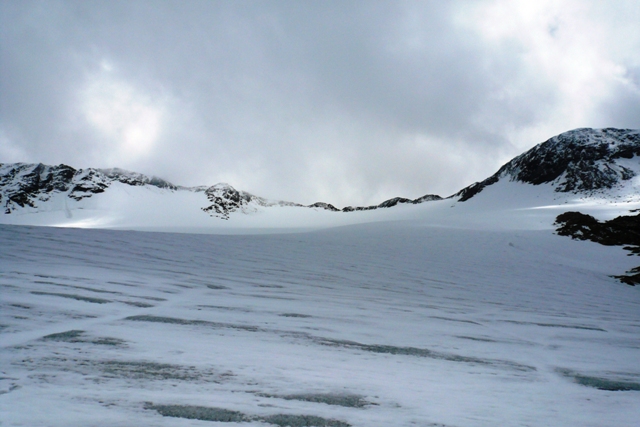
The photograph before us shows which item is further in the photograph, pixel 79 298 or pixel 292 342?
pixel 79 298

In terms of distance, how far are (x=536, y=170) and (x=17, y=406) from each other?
6457 centimetres

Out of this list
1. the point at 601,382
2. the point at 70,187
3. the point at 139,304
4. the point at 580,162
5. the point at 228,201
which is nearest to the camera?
the point at 601,382

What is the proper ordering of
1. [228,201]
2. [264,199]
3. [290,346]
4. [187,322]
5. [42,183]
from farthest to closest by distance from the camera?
[264,199] → [228,201] → [42,183] → [187,322] → [290,346]

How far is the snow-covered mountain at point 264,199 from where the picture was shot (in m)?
45.2

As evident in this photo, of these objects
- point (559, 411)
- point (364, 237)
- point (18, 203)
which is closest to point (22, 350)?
point (559, 411)

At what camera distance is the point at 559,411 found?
1531mm

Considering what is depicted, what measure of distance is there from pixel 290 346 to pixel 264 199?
177 m

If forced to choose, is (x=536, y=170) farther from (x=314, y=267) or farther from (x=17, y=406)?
(x=17, y=406)

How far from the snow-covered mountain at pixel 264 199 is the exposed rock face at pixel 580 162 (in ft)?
0.38

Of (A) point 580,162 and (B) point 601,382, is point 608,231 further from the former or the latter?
(A) point 580,162

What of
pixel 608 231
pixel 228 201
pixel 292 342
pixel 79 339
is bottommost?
pixel 292 342

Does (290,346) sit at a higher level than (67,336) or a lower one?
lower

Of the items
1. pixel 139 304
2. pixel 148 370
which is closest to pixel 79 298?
pixel 139 304

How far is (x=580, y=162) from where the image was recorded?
161ft
